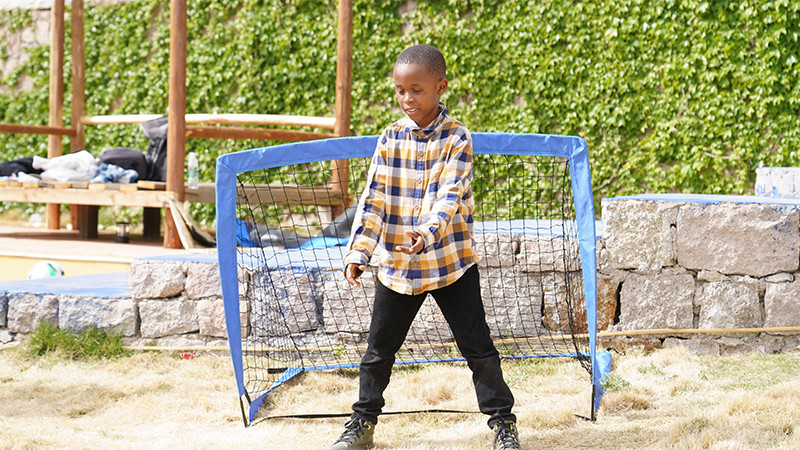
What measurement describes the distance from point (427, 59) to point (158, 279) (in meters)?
2.29

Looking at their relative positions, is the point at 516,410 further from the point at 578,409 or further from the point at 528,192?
the point at 528,192

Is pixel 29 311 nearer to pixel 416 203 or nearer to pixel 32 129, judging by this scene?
pixel 416 203

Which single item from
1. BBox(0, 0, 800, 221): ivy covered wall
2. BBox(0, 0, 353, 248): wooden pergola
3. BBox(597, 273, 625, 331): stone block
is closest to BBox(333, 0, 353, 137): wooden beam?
BBox(0, 0, 353, 248): wooden pergola

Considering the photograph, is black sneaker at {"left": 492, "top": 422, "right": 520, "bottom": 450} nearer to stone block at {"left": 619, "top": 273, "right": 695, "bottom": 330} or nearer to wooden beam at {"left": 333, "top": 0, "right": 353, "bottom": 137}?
stone block at {"left": 619, "top": 273, "right": 695, "bottom": 330}

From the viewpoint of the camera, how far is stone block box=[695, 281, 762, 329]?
3973 millimetres

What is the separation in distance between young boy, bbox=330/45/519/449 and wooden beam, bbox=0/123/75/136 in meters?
5.33

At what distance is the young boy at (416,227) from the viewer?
97.1 inches

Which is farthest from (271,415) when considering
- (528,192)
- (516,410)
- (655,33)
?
(655,33)

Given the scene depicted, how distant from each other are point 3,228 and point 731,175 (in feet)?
21.8

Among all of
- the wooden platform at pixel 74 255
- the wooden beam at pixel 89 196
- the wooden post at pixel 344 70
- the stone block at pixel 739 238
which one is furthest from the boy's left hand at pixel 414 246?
the wooden post at pixel 344 70

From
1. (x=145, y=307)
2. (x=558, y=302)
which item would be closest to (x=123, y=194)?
(x=145, y=307)

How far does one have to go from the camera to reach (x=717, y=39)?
679 cm

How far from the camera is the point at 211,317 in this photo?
412 centimetres

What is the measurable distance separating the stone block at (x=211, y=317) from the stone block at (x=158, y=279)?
152 millimetres
